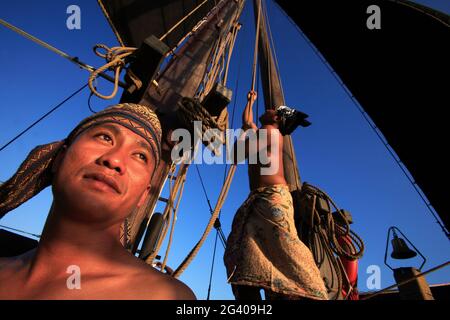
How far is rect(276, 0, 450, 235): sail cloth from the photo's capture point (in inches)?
196

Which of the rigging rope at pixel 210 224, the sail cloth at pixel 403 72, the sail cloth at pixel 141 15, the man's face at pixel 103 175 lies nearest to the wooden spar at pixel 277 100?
the rigging rope at pixel 210 224

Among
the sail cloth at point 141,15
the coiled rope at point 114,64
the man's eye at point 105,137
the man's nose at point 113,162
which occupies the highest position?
the sail cloth at point 141,15

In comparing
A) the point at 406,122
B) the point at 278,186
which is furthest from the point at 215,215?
the point at 406,122

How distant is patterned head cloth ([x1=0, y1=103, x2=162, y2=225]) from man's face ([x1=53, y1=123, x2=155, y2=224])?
0.30ft

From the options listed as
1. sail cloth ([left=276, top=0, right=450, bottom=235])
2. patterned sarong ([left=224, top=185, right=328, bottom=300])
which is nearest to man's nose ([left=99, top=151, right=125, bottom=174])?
patterned sarong ([left=224, top=185, right=328, bottom=300])

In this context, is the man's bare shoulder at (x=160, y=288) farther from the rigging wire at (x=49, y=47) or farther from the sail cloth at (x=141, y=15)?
the sail cloth at (x=141, y=15)

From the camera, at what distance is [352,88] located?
8.86 metres

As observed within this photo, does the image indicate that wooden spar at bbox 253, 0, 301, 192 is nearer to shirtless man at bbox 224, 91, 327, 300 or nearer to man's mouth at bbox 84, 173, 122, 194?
shirtless man at bbox 224, 91, 327, 300

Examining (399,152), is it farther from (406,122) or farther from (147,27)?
(147,27)

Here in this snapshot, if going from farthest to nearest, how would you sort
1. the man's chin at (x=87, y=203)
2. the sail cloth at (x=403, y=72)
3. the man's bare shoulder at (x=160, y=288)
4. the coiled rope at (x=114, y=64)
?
the sail cloth at (x=403, y=72) → the coiled rope at (x=114, y=64) → the man's chin at (x=87, y=203) → the man's bare shoulder at (x=160, y=288)

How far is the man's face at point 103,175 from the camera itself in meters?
0.84

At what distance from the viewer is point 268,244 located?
157 cm

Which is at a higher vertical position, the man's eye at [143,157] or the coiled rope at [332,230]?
the man's eye at [143,157]

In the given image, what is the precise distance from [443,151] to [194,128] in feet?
22.6
